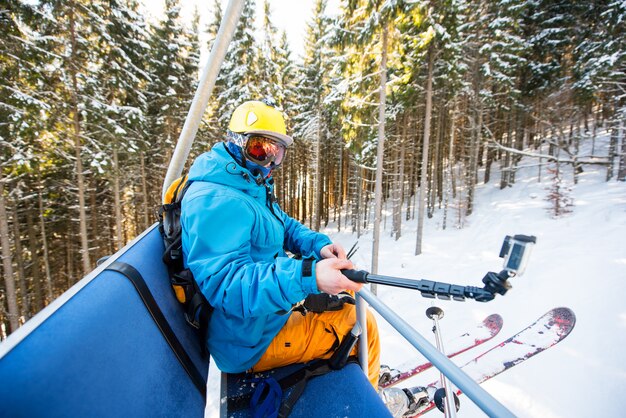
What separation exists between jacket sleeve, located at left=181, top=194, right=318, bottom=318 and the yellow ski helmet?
2.39 feet

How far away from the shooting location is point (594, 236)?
10.1 m

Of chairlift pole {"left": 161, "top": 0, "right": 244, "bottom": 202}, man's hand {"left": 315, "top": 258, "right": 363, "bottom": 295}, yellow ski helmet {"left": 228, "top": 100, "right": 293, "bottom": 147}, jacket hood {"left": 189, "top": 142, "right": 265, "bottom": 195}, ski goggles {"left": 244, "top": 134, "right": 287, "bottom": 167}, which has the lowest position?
man's hand {"left": 315, "top": 258, "right": 363, "bottom": 295}

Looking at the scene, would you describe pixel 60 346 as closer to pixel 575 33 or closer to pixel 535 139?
pixel 575 33

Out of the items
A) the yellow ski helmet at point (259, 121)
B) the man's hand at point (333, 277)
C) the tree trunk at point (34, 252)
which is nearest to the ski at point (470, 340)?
the man's hand at point (333, 277)

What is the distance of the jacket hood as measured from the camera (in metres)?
2.06

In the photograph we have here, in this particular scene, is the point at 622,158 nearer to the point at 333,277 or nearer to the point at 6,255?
the point at 333,277

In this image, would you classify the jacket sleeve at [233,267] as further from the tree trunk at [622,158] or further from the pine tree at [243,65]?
the tree trunk at [622,158]

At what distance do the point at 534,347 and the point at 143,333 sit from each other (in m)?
6.58

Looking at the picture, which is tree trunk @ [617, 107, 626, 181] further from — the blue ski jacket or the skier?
the blue ski jacket

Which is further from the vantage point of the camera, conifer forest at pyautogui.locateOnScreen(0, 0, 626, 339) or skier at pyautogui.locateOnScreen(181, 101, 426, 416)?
conifer forest at pyautogui.locateOnScreen(0, 0, 626, 339)

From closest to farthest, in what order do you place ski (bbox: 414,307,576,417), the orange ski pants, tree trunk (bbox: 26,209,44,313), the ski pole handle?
the ski pole handle
the orange ski pants
ski (bbox: 414,307,576,417)
tree trunk (bbox: 26,209,44,313)

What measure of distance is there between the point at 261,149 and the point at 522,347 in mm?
6056

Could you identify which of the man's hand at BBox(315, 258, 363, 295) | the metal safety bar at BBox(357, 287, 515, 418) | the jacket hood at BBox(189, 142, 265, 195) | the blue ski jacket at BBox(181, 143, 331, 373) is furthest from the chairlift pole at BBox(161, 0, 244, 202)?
the metal safety bar at BBox(357, 287, 515, 418)

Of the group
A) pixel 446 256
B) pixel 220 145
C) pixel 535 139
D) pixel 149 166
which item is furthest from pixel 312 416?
pixel 535 139
